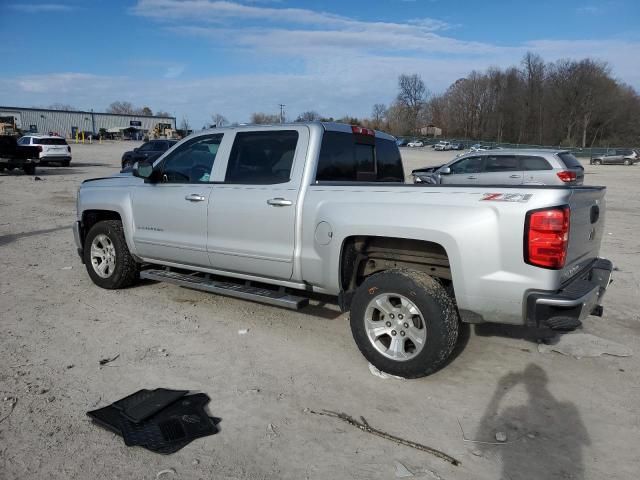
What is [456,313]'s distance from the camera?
3855mm

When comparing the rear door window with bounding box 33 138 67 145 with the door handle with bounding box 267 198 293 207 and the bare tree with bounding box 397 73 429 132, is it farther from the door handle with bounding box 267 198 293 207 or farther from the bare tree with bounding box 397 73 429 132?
the bare tree with bounding box 397 73 429 132

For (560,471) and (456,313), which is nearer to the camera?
(560,471)

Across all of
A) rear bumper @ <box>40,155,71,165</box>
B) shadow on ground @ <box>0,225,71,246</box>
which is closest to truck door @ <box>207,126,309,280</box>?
shadow on ground @ <box>0,225,71,246</box>

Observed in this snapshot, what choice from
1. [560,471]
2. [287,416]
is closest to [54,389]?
[287,416]

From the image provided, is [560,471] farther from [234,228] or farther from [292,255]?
[234,228]

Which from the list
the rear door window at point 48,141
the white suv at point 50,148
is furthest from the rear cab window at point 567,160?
the rear door window at point 48,141

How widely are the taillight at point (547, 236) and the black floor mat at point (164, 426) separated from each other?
7.75ft

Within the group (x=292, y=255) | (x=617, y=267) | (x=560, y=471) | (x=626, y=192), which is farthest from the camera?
(x=626, y=192)

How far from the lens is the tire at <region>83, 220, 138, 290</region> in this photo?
5.89m

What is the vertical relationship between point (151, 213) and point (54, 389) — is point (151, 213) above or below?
above

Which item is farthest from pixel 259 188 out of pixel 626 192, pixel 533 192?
pixel 626 192

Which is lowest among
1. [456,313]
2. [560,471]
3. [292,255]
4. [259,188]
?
[560,471]

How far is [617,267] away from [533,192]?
511cm

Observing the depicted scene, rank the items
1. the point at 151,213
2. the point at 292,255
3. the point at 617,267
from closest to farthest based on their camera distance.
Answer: the point at 292,255 → the point at 151,213 → the point at 617,267
